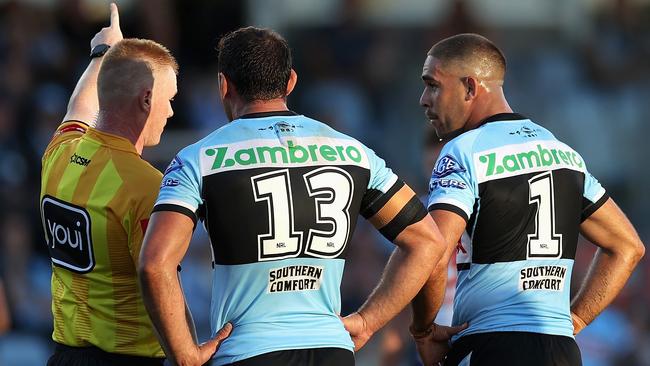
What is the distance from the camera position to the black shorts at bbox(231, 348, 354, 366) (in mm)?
4930

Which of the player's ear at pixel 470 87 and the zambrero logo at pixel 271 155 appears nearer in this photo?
the zambrero logo at pixel 271 155

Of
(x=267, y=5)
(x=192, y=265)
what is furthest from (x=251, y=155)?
(x=267, y=5)

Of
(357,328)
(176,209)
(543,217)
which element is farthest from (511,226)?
(176,209)

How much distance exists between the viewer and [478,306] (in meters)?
5.72

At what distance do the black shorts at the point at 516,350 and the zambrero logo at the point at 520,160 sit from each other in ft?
2.54

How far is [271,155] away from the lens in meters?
5.01

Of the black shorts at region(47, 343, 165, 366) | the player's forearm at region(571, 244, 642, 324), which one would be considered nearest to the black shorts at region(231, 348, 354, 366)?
the black shorts at region(47, 343, 165, 366)

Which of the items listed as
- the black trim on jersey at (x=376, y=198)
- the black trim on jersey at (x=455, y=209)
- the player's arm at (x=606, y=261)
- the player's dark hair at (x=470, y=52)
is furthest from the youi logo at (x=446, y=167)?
the player's arm at (x=606, y=261)

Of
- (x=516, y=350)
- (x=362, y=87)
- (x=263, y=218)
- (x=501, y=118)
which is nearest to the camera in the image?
(x=263, y=218)

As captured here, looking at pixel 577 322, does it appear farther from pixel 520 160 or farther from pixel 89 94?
pixel 89 94

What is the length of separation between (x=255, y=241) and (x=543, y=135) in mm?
1717

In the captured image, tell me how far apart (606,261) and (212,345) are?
7.61 ft

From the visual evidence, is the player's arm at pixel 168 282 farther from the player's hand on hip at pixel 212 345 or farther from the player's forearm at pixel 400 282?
the player's forearm at pixel 400 282

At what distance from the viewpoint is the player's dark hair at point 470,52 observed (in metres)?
6.07
